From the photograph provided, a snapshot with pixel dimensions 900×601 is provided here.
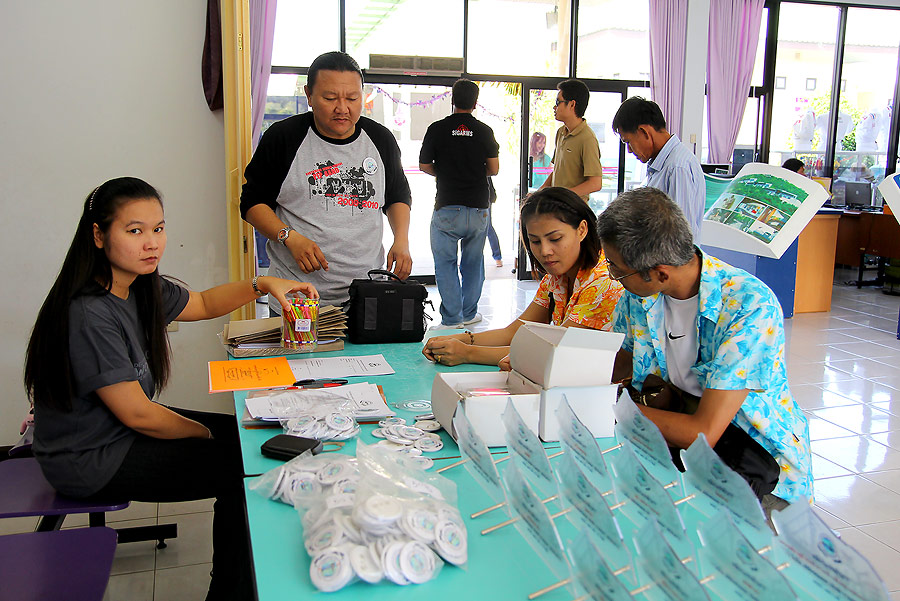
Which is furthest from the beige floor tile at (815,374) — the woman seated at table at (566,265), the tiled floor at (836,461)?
the woman seated at table at (566,265)

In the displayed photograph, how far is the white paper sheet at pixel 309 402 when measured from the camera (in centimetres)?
165

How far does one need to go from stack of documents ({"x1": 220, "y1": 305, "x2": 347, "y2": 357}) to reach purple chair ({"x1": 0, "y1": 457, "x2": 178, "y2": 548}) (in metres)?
0.62

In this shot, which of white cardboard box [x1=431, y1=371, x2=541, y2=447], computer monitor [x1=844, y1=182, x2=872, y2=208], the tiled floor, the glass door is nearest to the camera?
white cardboard box [x1=431, y1=371, x2=541, y2=447]

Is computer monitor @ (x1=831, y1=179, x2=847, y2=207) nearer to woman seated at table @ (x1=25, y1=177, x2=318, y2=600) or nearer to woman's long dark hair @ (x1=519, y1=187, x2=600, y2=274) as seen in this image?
woman's long dark hair @ (x1=519, y1=187, x2=600, y2=274)

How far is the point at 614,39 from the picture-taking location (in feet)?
27.4

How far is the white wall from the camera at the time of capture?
3059mm

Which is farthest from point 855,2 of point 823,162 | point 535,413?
point 535,413

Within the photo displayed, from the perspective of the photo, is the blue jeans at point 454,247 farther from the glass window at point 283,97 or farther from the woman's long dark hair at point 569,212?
the woman's long dark hair at point 569,212

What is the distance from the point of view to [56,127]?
3.12 metres

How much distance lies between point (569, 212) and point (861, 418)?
2.88 m

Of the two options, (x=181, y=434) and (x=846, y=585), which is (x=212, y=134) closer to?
(x=181, y=434)

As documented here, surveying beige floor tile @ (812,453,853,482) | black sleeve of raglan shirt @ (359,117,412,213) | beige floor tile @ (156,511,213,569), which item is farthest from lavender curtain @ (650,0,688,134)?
beige floor tile @ (156,511,213,569)

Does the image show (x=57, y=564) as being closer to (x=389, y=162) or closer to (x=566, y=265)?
(x=566, y=265)

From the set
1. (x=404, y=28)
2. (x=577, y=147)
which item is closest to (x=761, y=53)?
(x=404, y=28)
